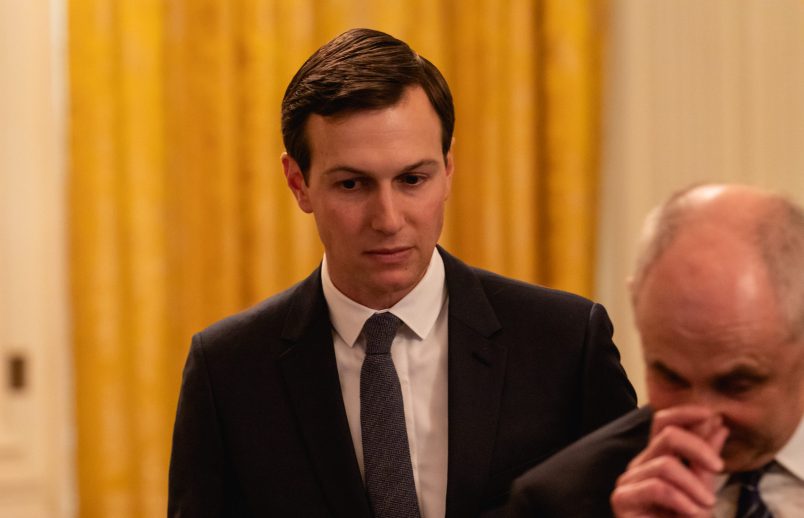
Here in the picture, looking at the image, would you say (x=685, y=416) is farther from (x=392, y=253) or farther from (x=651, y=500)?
(x=392, y=253)

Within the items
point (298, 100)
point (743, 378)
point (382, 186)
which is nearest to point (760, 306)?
point (743, 378)

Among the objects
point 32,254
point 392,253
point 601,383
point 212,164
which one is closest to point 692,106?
point 212,164

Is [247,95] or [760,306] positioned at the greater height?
[247,95]

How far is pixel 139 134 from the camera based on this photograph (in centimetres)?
304

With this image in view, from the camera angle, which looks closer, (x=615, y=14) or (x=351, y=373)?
(x=351, y=373)

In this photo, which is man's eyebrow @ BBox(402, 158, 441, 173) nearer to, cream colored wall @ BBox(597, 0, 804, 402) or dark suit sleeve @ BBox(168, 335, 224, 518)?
dark suit sleeve @ BBox(168, 335, 224, 518)

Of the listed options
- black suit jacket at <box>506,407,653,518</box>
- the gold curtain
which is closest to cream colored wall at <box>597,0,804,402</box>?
the gold curtain

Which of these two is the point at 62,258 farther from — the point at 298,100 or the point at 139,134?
the point at 298,100

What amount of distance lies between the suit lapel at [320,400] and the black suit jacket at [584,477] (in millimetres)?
435

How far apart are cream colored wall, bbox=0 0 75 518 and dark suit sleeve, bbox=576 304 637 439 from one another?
1.72m

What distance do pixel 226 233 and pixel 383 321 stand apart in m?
1.30

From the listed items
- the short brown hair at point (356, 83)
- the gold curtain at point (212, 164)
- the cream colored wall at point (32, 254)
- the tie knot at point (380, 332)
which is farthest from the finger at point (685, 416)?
the cream colored wall at point (32, 254)

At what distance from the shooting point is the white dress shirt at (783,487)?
4.38ft

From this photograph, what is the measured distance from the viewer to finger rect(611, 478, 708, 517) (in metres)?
1.25
